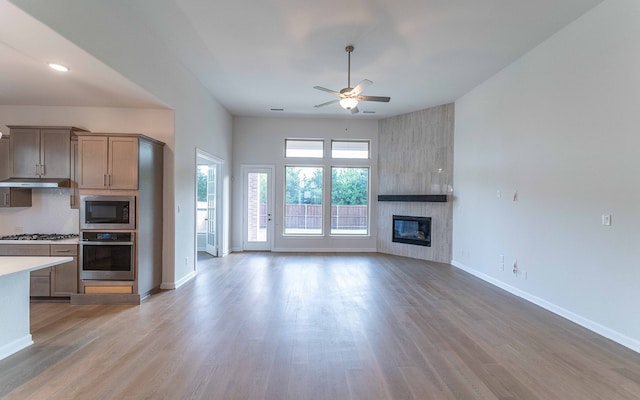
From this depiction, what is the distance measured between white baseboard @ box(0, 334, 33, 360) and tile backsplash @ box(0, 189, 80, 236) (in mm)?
1994

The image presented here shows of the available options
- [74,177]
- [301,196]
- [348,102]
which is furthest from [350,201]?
[74,177]

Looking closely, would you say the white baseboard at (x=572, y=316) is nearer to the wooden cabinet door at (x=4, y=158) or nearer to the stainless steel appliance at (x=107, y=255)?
the stainless steel appliance at (x=107, y=255)

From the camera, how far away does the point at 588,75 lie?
10.7 feet

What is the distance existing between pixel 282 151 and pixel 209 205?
88.7 inches

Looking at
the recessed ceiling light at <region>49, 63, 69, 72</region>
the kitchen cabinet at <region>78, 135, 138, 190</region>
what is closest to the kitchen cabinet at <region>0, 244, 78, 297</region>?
the kitchen cabinet at <region>78, 135, 138, 190</region>

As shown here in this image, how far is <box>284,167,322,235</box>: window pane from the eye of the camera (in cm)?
762

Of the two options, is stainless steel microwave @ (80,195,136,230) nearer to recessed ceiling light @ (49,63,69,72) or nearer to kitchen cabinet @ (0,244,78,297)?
kitchen cabinet @ (0,244,78,297)

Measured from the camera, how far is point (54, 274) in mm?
3859

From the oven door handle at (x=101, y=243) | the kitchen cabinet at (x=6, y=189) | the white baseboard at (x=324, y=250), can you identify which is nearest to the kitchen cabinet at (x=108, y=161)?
the oven door handle at (x=101, y=243)

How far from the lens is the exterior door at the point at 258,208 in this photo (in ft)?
24.8

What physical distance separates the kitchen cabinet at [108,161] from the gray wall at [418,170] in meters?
5.50

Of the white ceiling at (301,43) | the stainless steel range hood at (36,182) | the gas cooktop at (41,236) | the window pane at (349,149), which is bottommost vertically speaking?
the gas cooktop at (41,236)

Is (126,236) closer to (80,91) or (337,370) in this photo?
(80,91)

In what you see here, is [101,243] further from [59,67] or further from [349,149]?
[349,149]
